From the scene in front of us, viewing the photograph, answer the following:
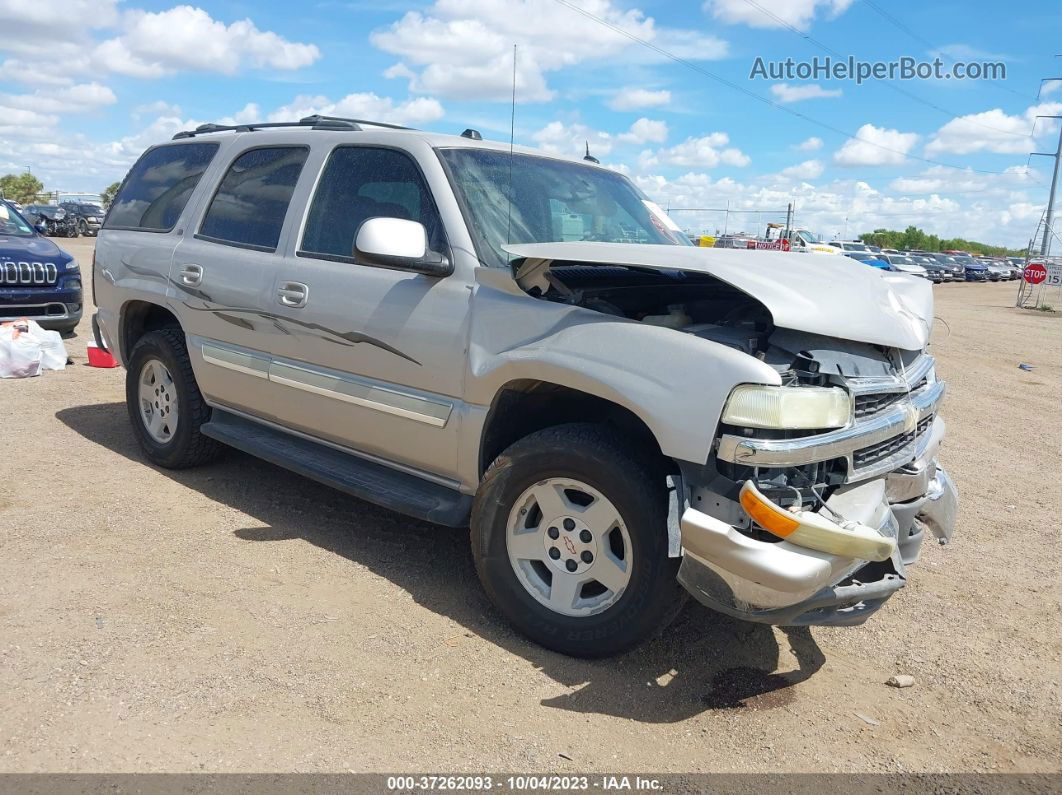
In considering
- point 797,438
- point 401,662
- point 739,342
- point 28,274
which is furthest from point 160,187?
point 797,438

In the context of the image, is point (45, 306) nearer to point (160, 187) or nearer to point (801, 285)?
point (160, 187)

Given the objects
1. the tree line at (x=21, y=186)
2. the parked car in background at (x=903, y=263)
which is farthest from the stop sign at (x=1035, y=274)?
the tree line at (x=21, y=186)

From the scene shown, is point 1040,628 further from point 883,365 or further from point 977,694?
point 883,365

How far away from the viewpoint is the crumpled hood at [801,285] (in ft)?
9.51

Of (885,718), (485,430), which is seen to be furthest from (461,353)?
(885,718)

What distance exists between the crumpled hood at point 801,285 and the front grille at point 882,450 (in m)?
0.35

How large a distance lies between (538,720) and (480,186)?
2268mm

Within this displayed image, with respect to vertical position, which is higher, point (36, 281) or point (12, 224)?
point (12, 224)

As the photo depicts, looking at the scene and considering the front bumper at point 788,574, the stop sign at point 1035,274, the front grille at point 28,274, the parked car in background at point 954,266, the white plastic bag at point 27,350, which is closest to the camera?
the front bumper at point 788,574

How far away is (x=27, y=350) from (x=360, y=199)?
5.41m

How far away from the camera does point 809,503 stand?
115 inches

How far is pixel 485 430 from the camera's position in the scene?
3.58 meters

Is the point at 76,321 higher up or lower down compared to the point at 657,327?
lower down

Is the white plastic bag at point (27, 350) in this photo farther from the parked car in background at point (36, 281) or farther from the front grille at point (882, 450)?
the front grille at point (882, 450)
